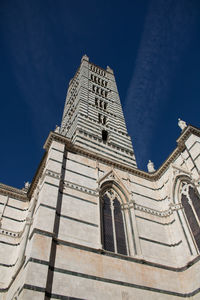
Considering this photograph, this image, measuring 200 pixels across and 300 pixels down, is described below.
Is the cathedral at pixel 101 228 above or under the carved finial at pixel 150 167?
under

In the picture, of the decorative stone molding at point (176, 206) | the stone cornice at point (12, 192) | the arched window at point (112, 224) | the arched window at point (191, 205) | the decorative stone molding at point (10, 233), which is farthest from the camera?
the stone cornice at point (12, 192)

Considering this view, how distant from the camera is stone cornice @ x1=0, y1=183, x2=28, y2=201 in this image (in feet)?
49.8

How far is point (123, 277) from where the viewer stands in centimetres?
957

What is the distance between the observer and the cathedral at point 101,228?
28.9 ft

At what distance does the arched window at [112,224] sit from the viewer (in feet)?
36.2

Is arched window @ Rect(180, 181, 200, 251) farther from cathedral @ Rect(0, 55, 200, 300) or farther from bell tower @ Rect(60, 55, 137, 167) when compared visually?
bell tower @ Rect(60, 55, 137, 167)

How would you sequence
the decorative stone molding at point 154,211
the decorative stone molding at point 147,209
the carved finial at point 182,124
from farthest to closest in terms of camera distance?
1. the carved finial at point 182,124
2. the decorative stone molding at point 154,211
3. the decorative stone molding at point 147,209

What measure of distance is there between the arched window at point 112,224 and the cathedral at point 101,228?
0.05 metres

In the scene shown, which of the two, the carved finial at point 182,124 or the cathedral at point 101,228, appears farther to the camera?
the carved finial at point 182,124

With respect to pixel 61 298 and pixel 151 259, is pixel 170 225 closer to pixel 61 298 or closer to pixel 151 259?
pixel 151 259

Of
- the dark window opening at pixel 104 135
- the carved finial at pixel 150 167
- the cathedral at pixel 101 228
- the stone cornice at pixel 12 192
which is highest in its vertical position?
the dark window opening at pixel 104 135

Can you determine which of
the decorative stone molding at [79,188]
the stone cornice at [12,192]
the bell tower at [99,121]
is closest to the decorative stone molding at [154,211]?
the decorative stone molding at [79,188]

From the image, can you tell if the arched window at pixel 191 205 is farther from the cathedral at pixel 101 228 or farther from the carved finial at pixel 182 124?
the carved finial at pixel 182 124

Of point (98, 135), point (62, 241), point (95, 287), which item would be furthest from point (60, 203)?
point (98, 135)
